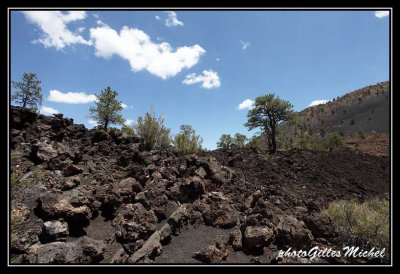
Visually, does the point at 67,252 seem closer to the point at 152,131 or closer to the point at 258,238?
the point at 258,238

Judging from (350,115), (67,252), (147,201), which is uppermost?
(350,115)

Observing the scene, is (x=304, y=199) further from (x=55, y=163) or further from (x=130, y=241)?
(x=55, y=163)

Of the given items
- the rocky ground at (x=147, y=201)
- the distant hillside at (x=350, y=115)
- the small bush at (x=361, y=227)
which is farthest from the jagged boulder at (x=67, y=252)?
the distant hillside at (x=350, y=115)

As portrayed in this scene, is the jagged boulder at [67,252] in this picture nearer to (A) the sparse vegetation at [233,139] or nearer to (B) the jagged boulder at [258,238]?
(B) the jagged boulder at [258,238]

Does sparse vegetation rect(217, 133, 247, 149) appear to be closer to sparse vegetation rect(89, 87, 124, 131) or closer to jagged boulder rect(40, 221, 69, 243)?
sparse vegetation rect(89, 87, 124, 131)

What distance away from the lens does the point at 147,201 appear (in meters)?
10.6

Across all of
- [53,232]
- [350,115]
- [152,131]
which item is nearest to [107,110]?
[152,131]

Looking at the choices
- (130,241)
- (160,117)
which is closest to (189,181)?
(130,241)

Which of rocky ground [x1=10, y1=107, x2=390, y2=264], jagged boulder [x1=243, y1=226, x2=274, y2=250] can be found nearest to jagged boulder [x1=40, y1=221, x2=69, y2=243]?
rocky ground [x1=10, y1=107, x2=390, y2=264]

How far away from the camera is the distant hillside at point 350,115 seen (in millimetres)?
57500

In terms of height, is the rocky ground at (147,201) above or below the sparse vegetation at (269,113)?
below

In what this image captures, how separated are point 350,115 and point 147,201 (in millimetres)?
67444

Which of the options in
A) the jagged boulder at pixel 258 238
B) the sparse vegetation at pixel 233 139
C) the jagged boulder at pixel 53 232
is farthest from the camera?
the sparse vegetation at pixel 233 139

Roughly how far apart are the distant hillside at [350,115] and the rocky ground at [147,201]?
134ft
